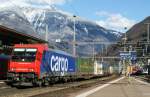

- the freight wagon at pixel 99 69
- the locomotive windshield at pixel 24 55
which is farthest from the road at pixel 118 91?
the freight wagon at pixel 99 69

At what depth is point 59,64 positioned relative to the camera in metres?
48.0

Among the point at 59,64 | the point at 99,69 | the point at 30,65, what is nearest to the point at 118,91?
the point at 30,65

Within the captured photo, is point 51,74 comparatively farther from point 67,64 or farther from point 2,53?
point 2,53

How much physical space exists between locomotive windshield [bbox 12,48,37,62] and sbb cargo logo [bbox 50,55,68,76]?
4192mm

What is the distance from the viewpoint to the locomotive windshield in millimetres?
39562

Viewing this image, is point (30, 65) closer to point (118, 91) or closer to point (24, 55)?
point (24, 55)

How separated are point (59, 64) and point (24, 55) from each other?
868cm

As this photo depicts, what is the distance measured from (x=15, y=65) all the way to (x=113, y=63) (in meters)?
139

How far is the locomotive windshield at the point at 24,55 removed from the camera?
130 feet

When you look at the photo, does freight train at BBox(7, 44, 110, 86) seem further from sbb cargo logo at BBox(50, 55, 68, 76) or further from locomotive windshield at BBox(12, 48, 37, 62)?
sbb cargo logo at BBox(50, 55, 68, 76)

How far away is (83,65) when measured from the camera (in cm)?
7100

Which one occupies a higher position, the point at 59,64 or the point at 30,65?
the point at 59,64

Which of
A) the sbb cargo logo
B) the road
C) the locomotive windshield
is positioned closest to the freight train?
the locomotive windshield

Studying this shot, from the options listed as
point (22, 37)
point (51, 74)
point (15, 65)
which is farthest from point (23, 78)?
point (22, 37)
